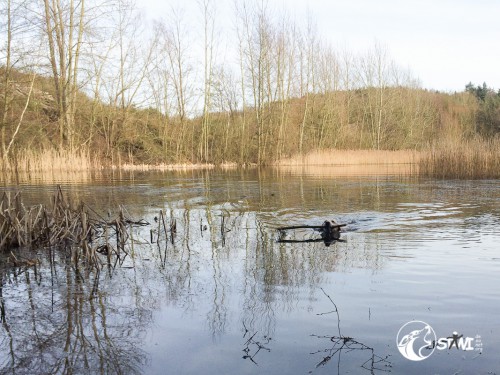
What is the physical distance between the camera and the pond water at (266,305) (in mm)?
2480

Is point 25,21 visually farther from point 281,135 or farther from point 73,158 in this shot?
point 281,135

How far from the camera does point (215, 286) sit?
12.6 feet

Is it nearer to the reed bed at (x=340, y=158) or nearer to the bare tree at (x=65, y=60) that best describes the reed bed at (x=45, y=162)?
the bare tree at (x=65, y=60)

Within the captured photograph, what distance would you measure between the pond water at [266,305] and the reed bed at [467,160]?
10.4 m

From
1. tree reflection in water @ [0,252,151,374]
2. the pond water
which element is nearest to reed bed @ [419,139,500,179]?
the pond water

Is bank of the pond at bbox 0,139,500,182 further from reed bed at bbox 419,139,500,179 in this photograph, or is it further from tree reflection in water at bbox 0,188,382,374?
tree reflection in water at bbox 0,188,382,374

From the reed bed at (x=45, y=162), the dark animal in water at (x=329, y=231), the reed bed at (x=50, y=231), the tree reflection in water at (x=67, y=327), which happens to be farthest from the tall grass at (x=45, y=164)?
the tree reflection in water at (x=67, y=327)

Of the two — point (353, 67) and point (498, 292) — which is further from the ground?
point (353, 67)

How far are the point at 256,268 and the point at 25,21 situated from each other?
57.4ft

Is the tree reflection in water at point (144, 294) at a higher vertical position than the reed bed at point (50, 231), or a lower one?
lower

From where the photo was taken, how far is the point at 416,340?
2.70 m

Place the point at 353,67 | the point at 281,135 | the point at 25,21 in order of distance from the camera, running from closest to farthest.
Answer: the point at 25,21, the point at 281,135, the point at 353,67

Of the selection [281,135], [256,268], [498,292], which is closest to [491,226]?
[498,292]

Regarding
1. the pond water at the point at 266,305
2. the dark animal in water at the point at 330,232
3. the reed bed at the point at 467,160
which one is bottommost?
the pond water at the point at 266,305
